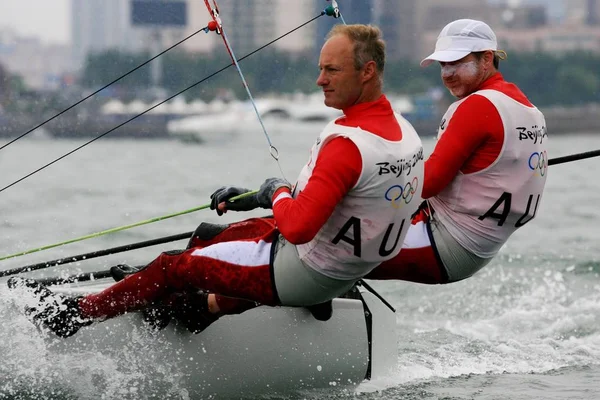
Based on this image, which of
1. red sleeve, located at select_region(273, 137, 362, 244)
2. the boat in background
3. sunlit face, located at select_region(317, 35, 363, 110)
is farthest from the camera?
the boat in background

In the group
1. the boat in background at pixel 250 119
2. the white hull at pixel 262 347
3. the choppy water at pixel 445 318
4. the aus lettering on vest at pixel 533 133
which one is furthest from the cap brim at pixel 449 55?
the boat in background at pixel 250 119

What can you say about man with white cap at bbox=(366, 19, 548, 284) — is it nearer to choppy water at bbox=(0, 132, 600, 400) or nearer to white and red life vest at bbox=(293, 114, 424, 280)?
white and red life vest at bbox=(293, 114, 424, 280)

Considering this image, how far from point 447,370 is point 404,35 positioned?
36.8m

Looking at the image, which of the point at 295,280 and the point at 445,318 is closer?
the point at 295,280

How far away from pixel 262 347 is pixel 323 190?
1090mm

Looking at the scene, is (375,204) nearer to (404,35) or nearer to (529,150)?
(529,150)

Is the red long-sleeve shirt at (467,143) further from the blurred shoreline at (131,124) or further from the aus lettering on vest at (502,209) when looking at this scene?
the blurred shoreline at (131,124)

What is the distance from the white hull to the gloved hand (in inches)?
24.0

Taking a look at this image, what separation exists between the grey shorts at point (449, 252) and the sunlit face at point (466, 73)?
43 cm

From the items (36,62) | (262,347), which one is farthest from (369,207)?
(36,62)

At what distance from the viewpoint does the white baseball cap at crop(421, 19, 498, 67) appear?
3725 millimetres

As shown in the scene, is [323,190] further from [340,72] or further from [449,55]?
[449,55]

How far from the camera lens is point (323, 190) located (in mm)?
3145

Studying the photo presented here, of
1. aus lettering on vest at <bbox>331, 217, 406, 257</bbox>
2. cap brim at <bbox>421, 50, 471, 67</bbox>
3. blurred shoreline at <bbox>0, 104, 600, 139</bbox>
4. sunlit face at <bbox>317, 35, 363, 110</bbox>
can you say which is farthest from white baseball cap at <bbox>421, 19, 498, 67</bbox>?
blurred shoreline at <bbox>0, 104, 600, 139</bbox>
